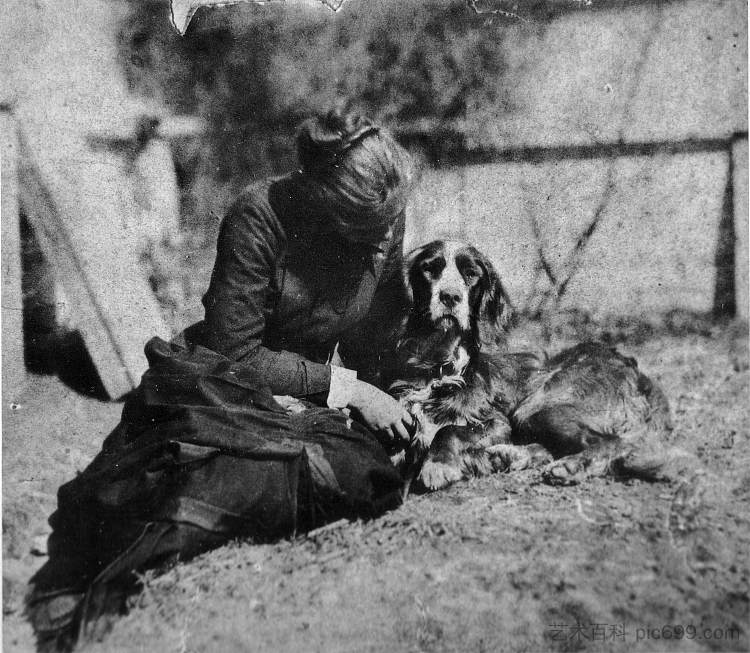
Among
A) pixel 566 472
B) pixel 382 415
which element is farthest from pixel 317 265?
pixel 566 472

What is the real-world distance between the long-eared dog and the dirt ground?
4.0 inches

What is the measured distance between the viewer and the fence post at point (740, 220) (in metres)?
3.10

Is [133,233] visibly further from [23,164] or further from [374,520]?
[374,520]

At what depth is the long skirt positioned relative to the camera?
2.79 meters

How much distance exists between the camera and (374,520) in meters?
2.93

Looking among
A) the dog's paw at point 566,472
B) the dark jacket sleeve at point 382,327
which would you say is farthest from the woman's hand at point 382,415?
the dog's paw at point 566,472

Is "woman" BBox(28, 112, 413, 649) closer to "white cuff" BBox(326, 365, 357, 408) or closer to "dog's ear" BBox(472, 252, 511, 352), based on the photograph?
"white cuff" BBox(326, 365, 357, 408)

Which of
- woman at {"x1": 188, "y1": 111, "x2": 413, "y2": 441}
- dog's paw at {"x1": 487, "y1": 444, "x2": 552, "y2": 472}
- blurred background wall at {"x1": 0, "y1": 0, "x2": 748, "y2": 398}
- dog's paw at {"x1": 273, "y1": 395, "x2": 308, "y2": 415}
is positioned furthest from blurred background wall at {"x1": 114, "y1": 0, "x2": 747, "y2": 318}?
dog's paw at {"x1": 273, "y1": 395, "x2": 308, "y2": 415}

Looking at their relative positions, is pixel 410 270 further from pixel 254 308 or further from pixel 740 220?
pixel 740 220

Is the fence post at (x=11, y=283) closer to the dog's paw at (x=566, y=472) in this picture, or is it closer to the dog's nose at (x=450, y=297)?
the dog's nose at (x=450, y=297)

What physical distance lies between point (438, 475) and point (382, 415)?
0.35 metres

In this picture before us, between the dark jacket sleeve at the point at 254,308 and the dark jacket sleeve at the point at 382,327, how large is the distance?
21 centimetres

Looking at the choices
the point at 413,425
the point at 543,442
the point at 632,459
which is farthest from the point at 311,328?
the point at 632,459

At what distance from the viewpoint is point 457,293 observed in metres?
3.19
